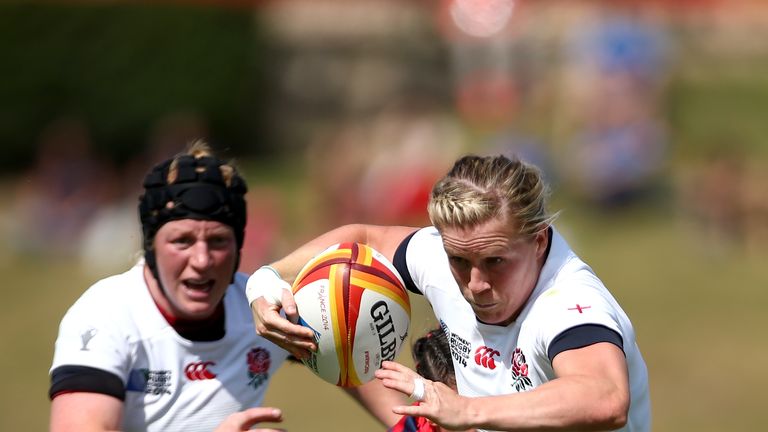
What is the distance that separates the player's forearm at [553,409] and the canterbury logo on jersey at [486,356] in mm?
798

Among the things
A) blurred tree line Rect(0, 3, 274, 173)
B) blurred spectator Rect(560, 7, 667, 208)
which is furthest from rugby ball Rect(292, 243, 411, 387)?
blurred tree line Rect(0, 3, 274, 173)

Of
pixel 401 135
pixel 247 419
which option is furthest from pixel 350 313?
pixel 401 135

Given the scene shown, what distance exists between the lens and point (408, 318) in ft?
15.8

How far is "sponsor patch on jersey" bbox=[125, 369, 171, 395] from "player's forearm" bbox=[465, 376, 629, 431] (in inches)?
65.2

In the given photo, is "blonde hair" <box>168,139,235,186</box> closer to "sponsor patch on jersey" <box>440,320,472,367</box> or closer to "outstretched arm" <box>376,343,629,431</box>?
"sponsor patch on jersey" <box>440,320,472,367</box>

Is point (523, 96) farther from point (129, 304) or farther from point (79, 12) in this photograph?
point (129, 304)

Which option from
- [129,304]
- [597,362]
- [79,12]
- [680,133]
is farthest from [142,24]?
[597,362]

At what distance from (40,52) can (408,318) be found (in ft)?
58.4

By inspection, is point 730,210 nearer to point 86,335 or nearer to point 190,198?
point 190,198

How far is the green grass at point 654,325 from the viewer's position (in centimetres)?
1168

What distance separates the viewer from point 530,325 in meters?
4.32

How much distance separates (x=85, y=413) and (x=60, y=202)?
1391cm

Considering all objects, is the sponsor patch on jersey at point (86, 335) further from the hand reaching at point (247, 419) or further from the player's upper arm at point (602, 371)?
the player's upper arm at point (602, 371)

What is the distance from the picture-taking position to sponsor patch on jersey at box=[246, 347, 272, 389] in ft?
17.2
